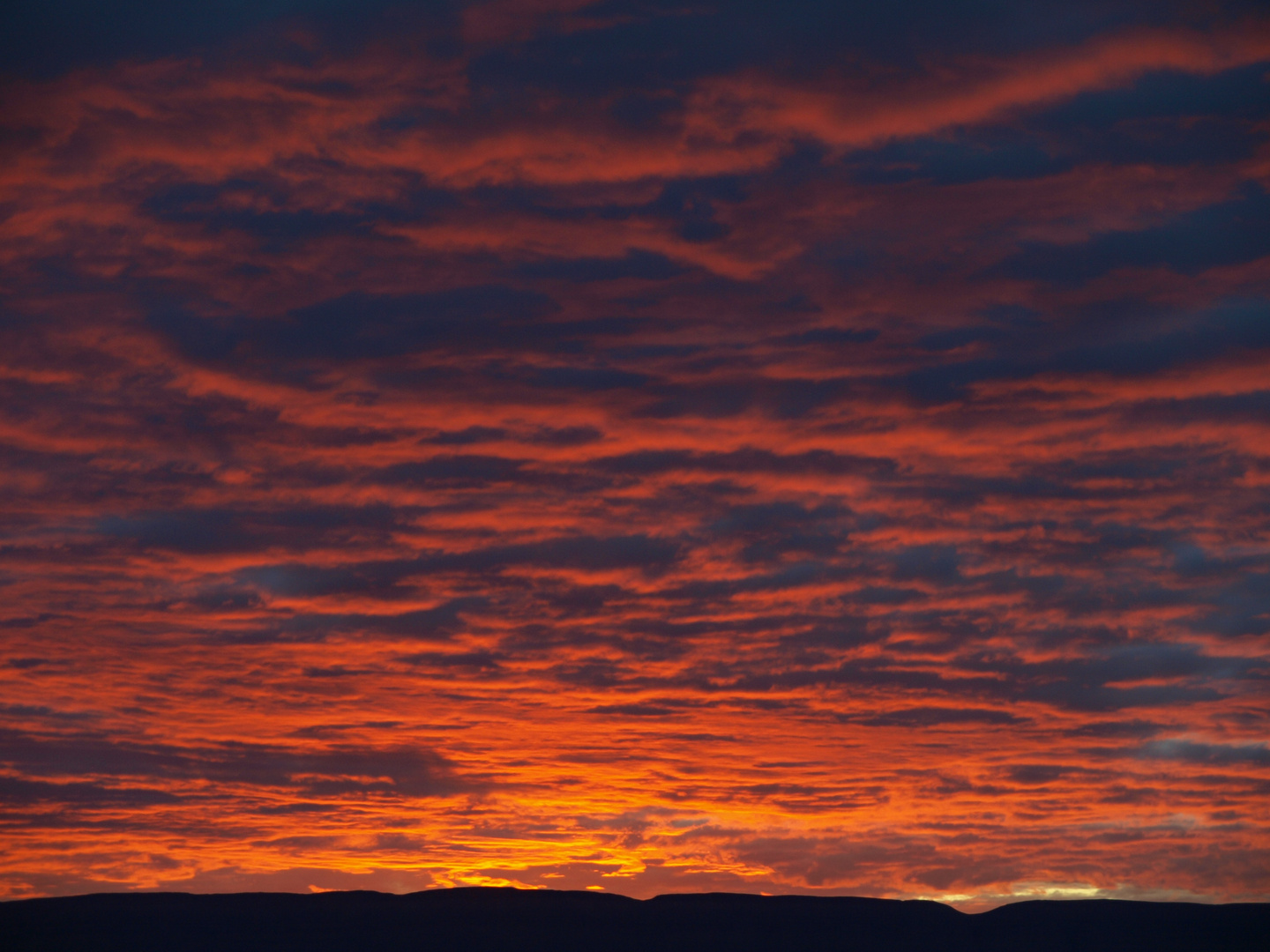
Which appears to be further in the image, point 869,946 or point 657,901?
point 657,901

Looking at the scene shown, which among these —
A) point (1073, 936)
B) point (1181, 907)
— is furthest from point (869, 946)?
point (1181, 907)

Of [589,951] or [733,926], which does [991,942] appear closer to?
[733,926]

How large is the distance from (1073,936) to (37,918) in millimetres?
79105

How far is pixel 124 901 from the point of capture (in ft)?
337

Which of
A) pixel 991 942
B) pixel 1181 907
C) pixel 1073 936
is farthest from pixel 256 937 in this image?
pixel 1181 907

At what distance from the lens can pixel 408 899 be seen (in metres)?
105

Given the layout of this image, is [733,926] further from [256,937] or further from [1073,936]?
[256,937]

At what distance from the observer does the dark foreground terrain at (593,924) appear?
98.9 m

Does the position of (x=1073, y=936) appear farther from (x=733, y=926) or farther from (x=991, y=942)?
(x=733, y=926)

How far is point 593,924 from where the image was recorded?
10194cm

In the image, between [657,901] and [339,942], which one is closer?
[339,942]

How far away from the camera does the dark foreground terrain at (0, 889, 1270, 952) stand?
325 feet

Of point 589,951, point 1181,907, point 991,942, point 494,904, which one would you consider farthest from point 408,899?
point 1181,907

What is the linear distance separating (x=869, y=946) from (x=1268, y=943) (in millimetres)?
30271
